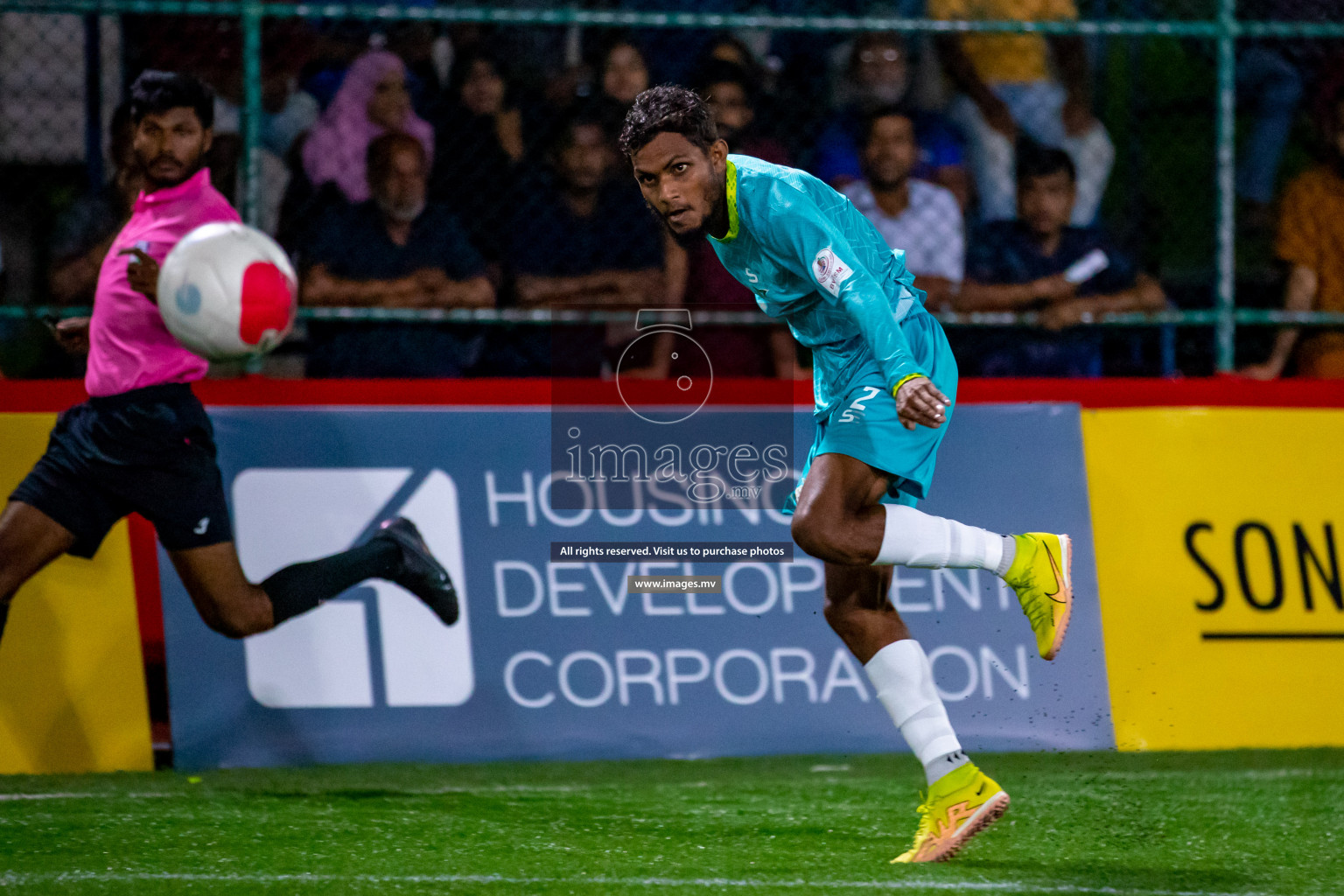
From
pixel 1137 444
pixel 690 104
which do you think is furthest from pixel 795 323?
pixel 1137 444

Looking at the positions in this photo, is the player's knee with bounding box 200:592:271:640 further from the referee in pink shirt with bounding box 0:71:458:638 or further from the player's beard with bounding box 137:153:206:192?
the player's beard with bounding box 137:153:206:192

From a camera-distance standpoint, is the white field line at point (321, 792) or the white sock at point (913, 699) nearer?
the white sock at point (913, 699)

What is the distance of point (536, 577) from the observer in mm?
6027

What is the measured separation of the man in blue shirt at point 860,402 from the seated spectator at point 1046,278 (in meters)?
2.41

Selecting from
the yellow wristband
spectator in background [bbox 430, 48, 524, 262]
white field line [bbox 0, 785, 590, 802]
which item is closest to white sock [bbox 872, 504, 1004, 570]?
the yellow wristband

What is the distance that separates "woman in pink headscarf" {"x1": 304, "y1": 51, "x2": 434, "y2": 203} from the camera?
22.9 feet

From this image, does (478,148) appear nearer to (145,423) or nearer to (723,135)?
(723,135)

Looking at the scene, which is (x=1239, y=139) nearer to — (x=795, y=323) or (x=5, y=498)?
(x=795, y=323)

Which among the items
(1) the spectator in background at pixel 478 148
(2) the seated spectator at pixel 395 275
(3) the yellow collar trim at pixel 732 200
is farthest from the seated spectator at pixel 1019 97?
(3) the yellow collar trim at pixel 732 200

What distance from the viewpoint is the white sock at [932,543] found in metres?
4.41

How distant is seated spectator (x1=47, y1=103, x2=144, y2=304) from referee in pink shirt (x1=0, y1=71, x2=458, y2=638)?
1.59 metres

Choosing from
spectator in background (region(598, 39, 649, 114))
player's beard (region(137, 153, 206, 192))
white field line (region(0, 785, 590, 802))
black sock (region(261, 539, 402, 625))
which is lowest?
white field line (region(0, 785, 590, 802))

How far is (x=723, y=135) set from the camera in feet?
23.0

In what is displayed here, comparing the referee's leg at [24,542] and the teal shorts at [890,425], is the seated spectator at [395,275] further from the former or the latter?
the teal shorts at [890,425]
